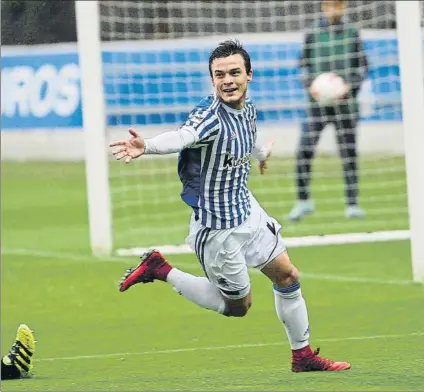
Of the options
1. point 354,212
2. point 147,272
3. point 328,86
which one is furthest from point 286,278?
point 354,212

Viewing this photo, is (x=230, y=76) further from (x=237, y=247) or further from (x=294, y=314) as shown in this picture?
(x=294, y=314)

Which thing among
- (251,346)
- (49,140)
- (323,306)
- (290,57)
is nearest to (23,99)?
(49,140)

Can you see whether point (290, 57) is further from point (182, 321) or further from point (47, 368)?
point (47, 368)

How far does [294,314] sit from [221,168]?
31.2 inches

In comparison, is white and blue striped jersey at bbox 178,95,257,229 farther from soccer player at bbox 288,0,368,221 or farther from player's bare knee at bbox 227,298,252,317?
soccer player at bbox 288,0,368,221

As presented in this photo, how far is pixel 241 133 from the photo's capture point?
6.64m

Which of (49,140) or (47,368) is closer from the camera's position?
(47,368)

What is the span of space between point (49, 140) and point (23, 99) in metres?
2.21

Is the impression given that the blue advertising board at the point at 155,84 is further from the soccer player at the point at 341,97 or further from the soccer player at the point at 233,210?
the soccer player at the point at 233,210

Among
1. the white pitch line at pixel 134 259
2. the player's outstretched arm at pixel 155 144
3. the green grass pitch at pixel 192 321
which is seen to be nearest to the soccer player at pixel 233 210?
the player's outstretched arm at pixel 155 144

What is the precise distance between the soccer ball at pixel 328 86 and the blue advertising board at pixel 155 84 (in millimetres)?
1301

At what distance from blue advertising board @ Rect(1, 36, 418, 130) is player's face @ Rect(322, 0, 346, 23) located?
1.46 metres

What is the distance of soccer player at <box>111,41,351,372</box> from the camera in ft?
21.4

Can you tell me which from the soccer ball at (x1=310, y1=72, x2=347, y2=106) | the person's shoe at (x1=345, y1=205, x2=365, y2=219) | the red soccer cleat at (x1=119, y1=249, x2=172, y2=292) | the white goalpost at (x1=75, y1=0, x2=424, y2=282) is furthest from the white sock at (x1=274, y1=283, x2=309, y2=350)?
the person's shoe at (x1=345, y1=205, x2=365, y2=219)
